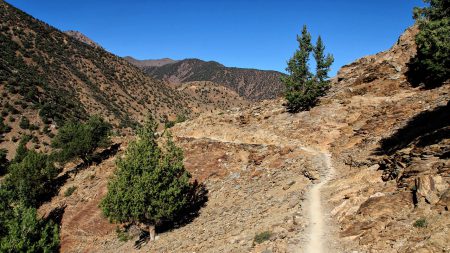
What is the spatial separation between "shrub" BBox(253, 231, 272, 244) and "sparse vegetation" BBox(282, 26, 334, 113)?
28061 millimetres

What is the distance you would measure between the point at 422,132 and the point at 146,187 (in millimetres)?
20641

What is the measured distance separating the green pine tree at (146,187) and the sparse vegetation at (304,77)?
22.8 m

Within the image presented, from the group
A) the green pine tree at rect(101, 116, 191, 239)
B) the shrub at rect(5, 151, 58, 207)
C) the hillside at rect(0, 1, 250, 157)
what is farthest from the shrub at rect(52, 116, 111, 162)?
the hillside at rect(0, 1, 250, 157)

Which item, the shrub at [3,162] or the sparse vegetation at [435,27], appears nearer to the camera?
the sparse vegetation at [435,27]

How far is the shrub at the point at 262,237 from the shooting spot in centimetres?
1803

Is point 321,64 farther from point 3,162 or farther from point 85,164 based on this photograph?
point 3,162

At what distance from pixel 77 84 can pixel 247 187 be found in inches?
3772

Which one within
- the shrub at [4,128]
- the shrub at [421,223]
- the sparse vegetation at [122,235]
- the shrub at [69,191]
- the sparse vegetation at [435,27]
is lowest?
the sparse vegetation at [122,235]

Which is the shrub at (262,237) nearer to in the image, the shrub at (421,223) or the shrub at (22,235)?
the shrub at (421,223)

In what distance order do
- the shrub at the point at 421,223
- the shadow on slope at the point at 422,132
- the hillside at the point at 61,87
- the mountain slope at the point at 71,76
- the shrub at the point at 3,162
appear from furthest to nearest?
the mountain slope at the point at 71,76 → the hillside at the point at 61,87 → the shrub at the point at 3,162 → the shadow on slope at the point at 422,132 → the shrub at the point at 421,223

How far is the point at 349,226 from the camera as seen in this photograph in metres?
16.6

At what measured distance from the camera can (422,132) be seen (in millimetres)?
24703

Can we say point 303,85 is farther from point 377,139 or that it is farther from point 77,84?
point 77,84

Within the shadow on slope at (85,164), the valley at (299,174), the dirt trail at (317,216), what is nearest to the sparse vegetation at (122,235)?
the valley at (299,174)
